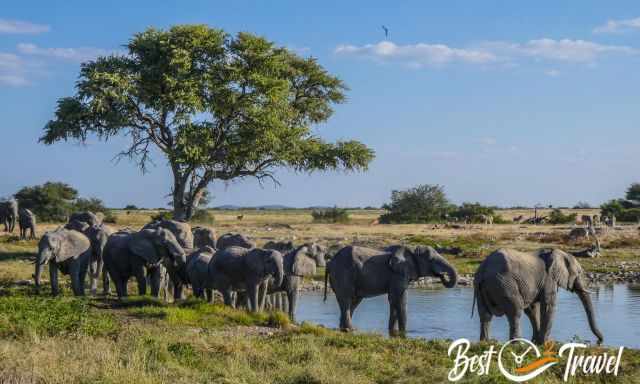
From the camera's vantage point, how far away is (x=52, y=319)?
1466cm

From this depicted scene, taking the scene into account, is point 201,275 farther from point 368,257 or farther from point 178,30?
point 178,30

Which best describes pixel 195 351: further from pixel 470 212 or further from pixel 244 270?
pixel 470 212

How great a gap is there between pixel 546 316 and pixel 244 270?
6.13 m

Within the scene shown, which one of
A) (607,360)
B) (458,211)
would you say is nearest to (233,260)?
(607,360)

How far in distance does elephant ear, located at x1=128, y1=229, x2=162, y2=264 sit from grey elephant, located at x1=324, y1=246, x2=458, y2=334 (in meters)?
4.33

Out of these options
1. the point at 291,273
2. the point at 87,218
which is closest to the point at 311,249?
the point at 291,273

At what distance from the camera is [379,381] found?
11.8m

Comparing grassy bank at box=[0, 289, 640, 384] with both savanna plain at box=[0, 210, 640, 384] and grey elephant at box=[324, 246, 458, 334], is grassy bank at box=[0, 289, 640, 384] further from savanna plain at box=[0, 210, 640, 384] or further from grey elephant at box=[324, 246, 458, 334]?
grey elephant at box=[324, 246, 458, 334]

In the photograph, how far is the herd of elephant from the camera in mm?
15695

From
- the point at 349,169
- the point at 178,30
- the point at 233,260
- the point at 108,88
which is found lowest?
the point at 233,260

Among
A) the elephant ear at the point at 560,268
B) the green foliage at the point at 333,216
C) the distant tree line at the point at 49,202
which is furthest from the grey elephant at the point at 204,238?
the green foliage at the point at 333,216

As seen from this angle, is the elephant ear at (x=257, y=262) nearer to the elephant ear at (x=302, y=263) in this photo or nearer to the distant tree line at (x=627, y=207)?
the elephant ear at (x=302, y=263)

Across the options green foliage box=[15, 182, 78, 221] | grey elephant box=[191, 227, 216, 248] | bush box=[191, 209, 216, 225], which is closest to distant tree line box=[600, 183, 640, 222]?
bush box=[191, 209, 216, 225]

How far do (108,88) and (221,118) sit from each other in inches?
193
